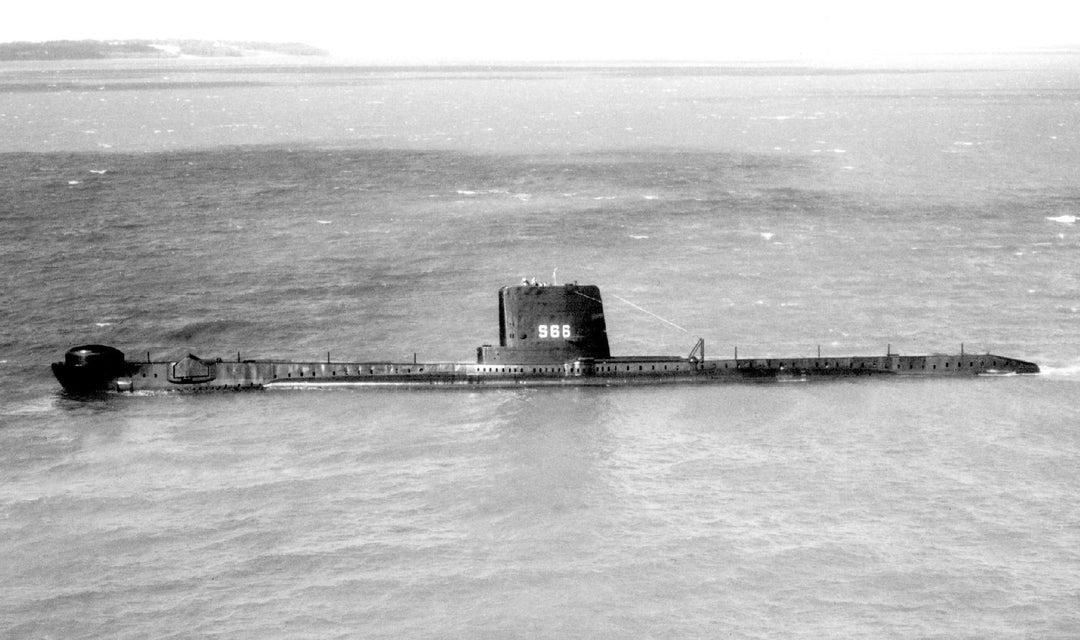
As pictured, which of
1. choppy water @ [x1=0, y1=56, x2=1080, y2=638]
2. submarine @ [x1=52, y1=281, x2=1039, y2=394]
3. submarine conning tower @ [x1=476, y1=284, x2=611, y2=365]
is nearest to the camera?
choppy water @ [x1=0, y1=56, x2=1080, y2=638]

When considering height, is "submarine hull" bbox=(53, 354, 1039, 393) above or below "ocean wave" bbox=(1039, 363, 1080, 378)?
above

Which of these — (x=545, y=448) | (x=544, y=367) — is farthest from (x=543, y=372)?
(x=545, y=448)

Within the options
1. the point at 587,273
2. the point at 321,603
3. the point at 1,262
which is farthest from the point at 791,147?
the point at 321,603

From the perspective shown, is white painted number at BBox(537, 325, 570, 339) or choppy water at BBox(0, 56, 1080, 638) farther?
white painted number at BBox(537, 325, 570, 339)

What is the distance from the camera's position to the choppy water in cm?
4766

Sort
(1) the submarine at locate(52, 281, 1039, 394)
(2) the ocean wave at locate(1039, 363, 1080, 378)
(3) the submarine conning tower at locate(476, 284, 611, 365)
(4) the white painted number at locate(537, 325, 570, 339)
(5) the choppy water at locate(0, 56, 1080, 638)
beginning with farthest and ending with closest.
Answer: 1. (4) the white painted number at locate(537, 325, 570, 339)
2. (3) the submarine conning tower at locate(476, 284, 611, 365)
3. (2) the ocean wave at locate(1039, 363, 1080, 378)
4. (1) the submarine at locate(52, 281, 1039, 394)
5. (5) the choppy water at locate(0, 56, 1080, 638)

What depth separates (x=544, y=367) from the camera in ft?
244

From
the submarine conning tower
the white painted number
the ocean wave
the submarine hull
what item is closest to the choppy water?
the ocean wave

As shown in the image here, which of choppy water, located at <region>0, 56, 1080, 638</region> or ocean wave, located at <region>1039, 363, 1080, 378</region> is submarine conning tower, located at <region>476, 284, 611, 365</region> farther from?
ocean wave, located at <region>1039, 363, 1080, 378</region>

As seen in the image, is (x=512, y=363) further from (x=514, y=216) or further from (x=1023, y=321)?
(x=514, y=216)

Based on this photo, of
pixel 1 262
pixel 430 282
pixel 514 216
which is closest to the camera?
pixel 430 282

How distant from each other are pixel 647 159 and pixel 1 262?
97.1m

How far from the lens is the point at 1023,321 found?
282 ft

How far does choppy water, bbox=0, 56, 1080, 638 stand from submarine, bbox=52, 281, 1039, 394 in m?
1.44
